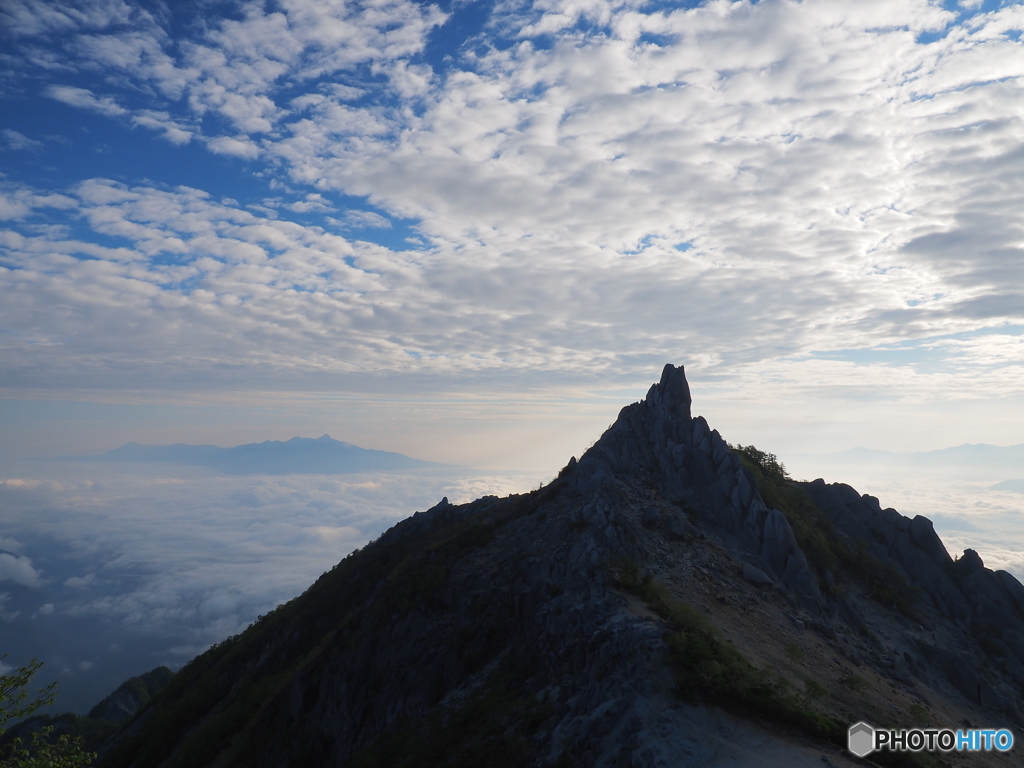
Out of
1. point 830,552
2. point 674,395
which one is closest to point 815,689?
point 830,552

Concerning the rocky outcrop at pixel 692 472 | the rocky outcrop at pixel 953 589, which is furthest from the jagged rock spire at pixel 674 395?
the rocky outcrop at pixel 953 589

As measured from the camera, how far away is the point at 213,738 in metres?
30.0

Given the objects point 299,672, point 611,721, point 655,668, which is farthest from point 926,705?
point 299,672

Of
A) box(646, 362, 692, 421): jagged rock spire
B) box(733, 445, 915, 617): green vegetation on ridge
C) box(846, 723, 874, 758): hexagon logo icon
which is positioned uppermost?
box(646, 362, 692, 421): jagged rock spire

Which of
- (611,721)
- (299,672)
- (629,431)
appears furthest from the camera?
(629,431)

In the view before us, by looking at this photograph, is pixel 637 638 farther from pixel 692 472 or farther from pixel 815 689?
pixel 692 472

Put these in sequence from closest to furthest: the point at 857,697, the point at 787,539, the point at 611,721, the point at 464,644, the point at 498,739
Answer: the point at 611,721 < the point at 498,739 < the point at 857,697 < the point at 464,644 < the point at 787,539

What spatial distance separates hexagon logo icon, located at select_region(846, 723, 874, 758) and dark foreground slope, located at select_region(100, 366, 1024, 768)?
52 centimetres

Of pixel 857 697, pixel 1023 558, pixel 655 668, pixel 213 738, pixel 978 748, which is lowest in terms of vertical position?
pixel 1023 558

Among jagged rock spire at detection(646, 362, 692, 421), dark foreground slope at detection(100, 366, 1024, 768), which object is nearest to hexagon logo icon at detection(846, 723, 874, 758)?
dark foreground slope at detection(100, 366, 1024, 768)

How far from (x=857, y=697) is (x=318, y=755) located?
2411 centimetres

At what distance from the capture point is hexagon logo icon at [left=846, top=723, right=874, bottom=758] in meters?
14.6

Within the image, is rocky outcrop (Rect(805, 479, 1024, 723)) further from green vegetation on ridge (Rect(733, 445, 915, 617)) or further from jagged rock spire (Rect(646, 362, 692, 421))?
jagged rock spire (Rect(646, 362, 692, 421))

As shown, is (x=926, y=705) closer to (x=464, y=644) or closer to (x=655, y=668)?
(x=655, y=668)
